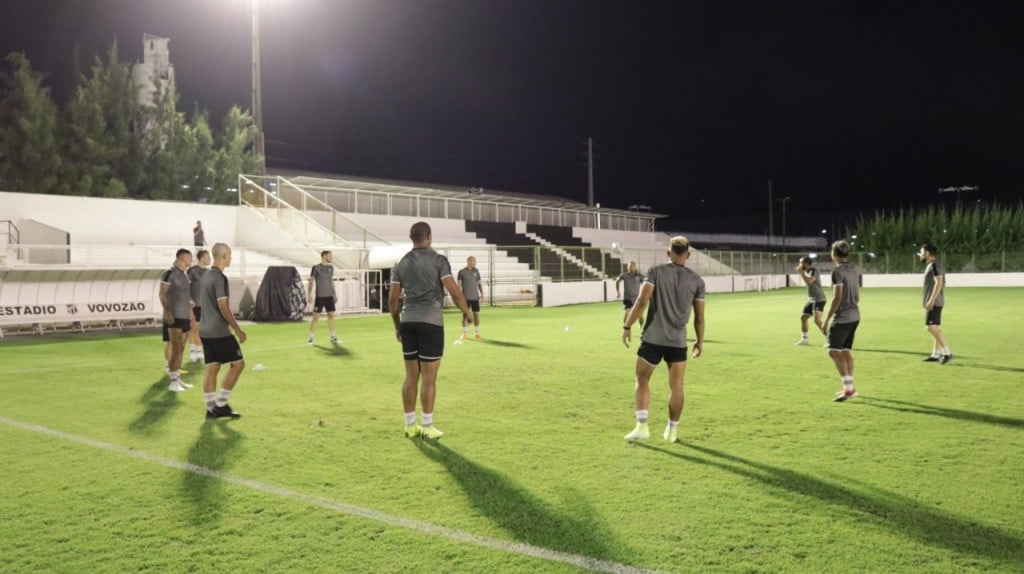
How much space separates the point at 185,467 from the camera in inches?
234

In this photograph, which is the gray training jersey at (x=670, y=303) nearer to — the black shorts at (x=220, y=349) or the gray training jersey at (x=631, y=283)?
the black shorts at (x=220, y=349)

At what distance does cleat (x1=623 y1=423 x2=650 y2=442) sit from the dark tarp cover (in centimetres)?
1855

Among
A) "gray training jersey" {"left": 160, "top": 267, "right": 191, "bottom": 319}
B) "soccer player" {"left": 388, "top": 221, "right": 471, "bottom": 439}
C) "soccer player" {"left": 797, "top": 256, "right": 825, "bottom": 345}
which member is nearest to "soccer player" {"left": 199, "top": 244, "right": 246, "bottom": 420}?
"soccer player" {"left": 388, "top": 221, "right": 471, "bottom": 439}

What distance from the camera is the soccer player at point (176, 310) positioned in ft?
33.6

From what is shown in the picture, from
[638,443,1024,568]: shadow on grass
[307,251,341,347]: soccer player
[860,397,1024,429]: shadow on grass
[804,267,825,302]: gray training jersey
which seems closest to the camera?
[638,443,1024,568]: shadow on grass

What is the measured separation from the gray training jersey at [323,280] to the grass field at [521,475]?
184 inches

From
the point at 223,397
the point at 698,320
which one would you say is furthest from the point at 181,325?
the point at 698,320

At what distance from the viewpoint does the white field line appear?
391 cm

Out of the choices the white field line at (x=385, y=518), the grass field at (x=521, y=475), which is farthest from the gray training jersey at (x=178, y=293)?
the white field line at (x=385, y=518)

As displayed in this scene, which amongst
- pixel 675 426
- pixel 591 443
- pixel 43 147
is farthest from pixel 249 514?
pixel 43 147

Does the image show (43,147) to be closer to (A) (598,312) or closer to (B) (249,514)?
(A) (598,312)

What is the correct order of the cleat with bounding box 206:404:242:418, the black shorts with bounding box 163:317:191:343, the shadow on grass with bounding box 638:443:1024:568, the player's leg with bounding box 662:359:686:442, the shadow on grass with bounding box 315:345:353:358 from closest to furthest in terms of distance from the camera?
the shadow on grass with bounding box 638:443:1024:568 < the player's leg with bounding box 662:359:686:442 < the cleat with bounding box 206:404:242:418 < the black shorts with bounding box 163:317:191:343 < the shadow on grass with bounding box 315:345:353:358

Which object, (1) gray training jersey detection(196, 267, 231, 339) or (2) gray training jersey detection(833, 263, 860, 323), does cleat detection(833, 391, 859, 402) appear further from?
(1) gray training jersey detection(196, 267, 231, 339)

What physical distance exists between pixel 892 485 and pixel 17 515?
6118 mm
